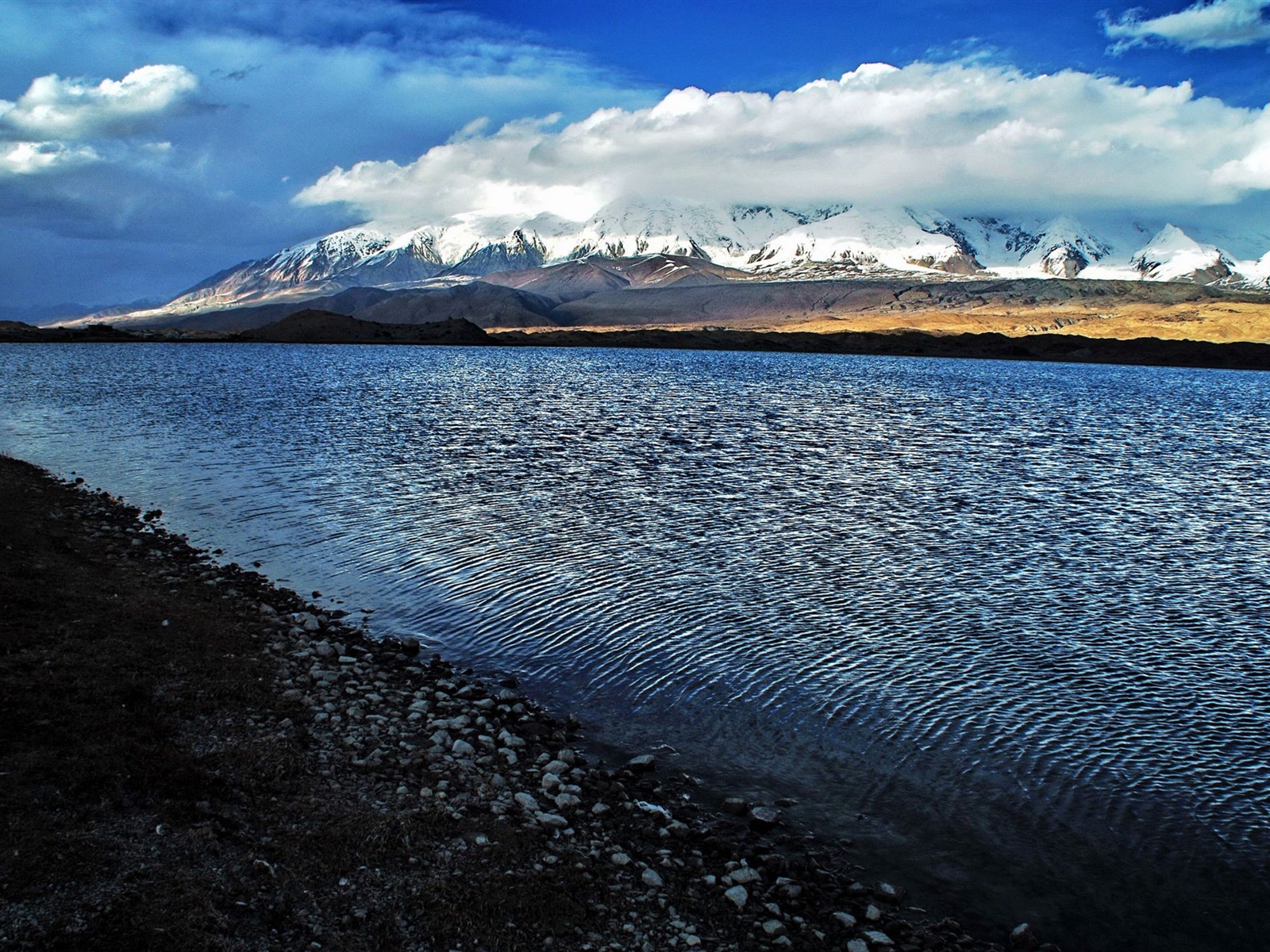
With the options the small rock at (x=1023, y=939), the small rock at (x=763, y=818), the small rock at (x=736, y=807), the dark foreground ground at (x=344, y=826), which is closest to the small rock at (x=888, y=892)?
the dark foreground ground at (x=344, y=826)

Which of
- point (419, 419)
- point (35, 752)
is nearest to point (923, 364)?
point (419, 419)

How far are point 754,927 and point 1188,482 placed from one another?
4142 centimetres

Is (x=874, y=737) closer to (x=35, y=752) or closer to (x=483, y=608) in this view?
(x=483, y=608)

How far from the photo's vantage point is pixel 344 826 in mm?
10227

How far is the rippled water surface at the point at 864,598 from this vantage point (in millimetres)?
12273

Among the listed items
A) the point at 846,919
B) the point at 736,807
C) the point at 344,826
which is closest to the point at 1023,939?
the point at 846,919

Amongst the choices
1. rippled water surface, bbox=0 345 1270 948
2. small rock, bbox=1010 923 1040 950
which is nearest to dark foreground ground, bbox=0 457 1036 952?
small rock, bbox=1010 923 1040 950

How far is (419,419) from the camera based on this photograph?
59562 millimetres

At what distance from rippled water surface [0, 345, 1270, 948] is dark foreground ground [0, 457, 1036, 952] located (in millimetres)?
1624

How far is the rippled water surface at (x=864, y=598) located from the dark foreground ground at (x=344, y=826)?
162 centimetres

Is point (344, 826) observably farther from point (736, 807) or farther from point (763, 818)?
point (763, 818)

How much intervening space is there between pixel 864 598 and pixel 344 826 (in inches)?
577

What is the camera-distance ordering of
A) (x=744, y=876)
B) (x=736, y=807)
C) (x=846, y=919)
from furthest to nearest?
1. (x=736, y=807)
2. (x=744, y=876)
3. (x=846, y=919)

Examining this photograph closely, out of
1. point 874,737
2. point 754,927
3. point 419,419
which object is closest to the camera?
point 754,927
